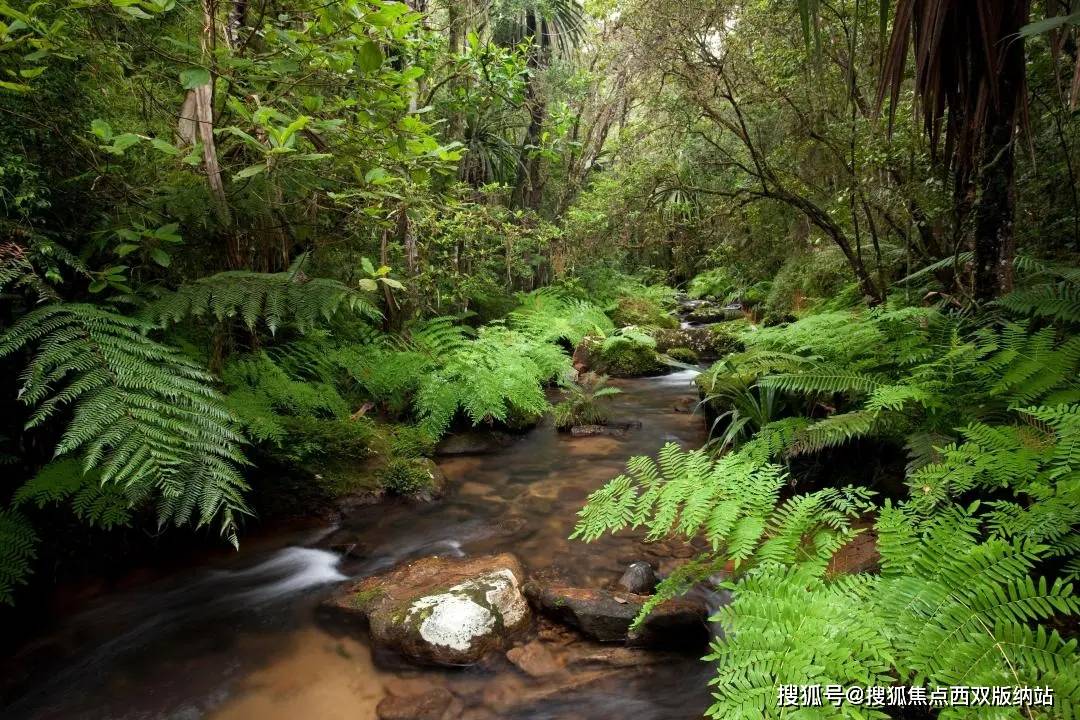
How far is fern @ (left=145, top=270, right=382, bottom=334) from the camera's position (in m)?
2.19

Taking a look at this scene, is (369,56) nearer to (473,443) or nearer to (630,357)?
(473,443)

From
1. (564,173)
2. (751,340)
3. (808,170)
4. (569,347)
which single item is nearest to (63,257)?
(751,340)

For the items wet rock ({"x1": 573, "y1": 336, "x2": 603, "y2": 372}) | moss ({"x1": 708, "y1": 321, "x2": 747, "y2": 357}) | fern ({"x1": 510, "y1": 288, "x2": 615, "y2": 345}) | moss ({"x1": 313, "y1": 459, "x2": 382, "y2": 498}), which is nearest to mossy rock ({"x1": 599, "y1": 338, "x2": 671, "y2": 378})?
wet rock ({"x1": 573, "y1": 336, "x2": 603, "y2": 372})

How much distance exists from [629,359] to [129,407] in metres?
6.85

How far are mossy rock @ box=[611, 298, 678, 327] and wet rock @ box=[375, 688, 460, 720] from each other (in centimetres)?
857

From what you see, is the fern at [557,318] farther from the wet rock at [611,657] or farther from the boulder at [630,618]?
the wet rock at [611,657]

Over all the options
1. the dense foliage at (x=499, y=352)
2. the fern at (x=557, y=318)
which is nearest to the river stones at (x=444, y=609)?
the dense foliage at (x=499, y=352)

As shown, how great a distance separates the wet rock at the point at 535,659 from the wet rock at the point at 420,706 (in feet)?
1.08

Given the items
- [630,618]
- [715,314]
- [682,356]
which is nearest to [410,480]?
[630,618]

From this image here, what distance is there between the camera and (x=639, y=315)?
1070 cm

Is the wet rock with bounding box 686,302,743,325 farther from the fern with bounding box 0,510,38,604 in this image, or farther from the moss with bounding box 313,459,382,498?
the fern with bounding box 0,510,38,604

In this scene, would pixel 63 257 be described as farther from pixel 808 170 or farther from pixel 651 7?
pixel 808 170

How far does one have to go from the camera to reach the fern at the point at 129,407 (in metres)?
1.69

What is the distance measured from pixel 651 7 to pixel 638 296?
7.18 metres
